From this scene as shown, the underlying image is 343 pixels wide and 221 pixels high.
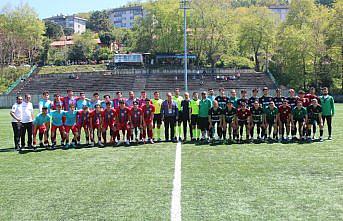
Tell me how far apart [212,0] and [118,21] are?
346 feet

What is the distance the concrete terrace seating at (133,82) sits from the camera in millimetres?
61100

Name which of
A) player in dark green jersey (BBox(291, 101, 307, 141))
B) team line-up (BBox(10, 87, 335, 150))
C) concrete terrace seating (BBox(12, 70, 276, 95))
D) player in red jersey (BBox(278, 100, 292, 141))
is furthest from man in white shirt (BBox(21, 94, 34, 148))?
concrete terrace seating (BBox(12, 70, 276, 95))

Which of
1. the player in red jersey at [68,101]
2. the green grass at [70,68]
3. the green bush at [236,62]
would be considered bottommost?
the player in red jersey at [68,101]

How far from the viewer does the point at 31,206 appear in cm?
703

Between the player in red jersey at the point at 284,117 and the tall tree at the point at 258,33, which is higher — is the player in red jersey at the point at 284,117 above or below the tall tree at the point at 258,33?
below

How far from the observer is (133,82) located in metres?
64.2

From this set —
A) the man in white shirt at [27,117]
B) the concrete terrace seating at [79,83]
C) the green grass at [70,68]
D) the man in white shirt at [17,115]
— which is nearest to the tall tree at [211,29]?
the concrete terrace seating at [79,83]

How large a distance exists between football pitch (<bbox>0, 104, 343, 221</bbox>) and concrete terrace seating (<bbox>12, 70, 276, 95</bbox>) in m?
46.7

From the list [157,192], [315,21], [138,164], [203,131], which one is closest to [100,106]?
[203,131]

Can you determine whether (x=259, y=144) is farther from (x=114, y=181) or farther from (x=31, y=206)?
(x=31, y=206)

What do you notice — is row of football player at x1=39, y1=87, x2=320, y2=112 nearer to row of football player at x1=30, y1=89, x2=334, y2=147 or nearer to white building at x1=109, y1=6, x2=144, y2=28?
row of football player at x1=30, y1=89, x2=334, y2=147

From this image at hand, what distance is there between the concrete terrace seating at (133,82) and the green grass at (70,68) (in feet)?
17.1

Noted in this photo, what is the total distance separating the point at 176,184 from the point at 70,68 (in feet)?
235

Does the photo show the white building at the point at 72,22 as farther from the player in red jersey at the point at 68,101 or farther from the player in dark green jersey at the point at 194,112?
the player in dark green jersey at the point at 194,112
